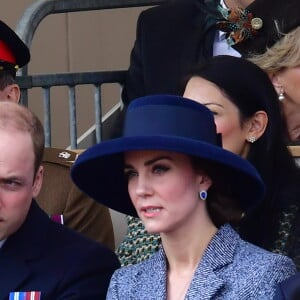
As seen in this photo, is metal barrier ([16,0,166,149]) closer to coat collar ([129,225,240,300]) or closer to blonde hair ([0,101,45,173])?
blonde hair ([0,101,45,173])

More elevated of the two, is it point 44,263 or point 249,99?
point 249,99

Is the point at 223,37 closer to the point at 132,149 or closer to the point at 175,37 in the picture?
the point at 175,37

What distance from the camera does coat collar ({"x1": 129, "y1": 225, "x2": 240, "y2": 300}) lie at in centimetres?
312

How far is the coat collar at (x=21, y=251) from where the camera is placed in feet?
11.5

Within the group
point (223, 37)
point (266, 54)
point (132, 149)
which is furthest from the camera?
point (223, 37)

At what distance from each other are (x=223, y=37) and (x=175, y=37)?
0.25 meters

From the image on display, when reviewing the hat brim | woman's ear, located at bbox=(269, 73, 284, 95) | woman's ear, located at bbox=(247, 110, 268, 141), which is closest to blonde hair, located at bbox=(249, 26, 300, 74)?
woman's ear, located at bbox=(269, 73, 284, 95)

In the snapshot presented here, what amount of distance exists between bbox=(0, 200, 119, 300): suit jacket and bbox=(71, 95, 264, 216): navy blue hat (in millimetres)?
284

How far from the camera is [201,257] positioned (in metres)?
3.20

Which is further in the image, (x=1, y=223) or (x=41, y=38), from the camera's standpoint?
(x=41, y=38)

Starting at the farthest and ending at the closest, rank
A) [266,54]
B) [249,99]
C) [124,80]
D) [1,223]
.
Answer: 1. [124,80]
2. [266,54]
3. [249,99]
4. [1,223]

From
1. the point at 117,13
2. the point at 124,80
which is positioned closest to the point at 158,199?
the point at 124,80

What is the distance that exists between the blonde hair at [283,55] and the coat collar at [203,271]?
3.88 ft

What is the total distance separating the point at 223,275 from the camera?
10.3 feet
